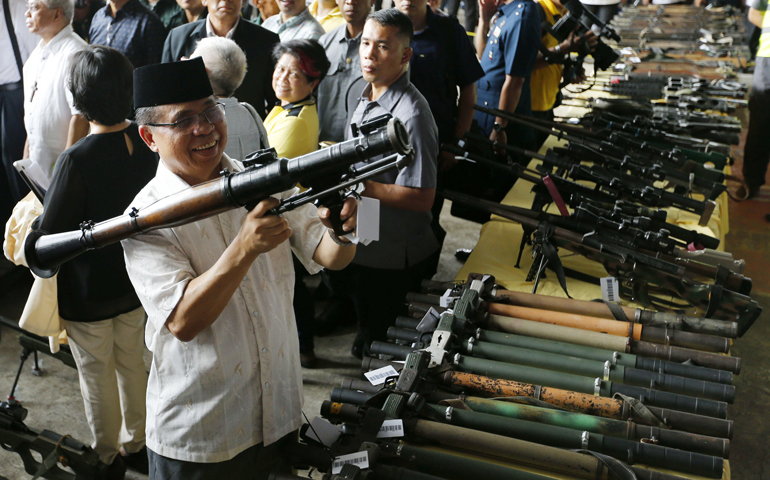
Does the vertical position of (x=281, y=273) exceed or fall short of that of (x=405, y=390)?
it exceeds it

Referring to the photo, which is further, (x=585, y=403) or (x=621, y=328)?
(x=621, y=328)

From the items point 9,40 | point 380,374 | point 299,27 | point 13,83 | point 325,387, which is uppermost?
point 299,27

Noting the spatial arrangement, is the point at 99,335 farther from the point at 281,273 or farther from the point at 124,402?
the point at 281,273

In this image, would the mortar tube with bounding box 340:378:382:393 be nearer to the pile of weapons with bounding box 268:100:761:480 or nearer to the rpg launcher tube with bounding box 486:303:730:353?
the pile of weapons with bounding box 268:100:761:480

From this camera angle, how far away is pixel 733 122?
4.64 meters

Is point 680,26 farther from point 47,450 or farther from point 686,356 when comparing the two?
point 47,450

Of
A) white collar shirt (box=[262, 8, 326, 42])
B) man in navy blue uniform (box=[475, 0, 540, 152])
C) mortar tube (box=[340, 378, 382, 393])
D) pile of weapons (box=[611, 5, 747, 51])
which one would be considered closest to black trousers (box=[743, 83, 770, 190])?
man in navy blue uniform (box=[475, 0, 540, 152])

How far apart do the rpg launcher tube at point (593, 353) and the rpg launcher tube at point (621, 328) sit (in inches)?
5.3

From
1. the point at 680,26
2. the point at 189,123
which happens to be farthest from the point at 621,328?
the point at 680,26

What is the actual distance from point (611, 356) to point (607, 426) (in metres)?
0.33

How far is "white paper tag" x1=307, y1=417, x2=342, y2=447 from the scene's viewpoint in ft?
5.28

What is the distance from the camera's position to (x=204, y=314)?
1369 mm

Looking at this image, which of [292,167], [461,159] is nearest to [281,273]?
[292,167]

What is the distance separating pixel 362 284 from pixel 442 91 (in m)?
1.27
